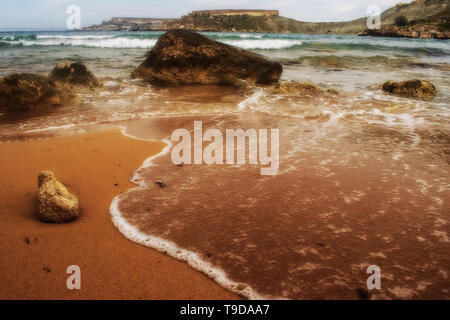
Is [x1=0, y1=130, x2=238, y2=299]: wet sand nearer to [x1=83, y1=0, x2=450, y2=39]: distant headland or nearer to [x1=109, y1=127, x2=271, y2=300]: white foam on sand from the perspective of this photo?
[x1=109, y1=127, x2=271, y2=300]: white foam on sand

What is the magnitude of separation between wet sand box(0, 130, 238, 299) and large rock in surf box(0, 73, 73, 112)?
11.0 feet

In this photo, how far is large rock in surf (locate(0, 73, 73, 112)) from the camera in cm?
595

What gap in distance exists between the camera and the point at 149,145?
4.23 metres

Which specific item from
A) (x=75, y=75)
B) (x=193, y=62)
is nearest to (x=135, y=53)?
(x=193, y=62)

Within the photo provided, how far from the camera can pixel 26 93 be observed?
239 inches

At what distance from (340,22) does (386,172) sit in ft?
349

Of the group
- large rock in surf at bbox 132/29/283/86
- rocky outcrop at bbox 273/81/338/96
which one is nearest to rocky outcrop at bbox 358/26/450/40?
large rock in surf at bbox 132/29/283/86

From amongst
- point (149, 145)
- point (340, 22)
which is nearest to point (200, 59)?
point (149, 145)

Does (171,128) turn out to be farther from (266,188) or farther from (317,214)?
(317,214)

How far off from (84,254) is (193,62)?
8114mm

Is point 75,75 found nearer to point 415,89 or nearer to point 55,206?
point 55,206

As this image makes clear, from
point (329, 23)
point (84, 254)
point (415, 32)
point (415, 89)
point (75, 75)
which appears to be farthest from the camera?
point (329, 23)

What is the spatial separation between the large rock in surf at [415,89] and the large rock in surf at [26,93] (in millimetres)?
8883
